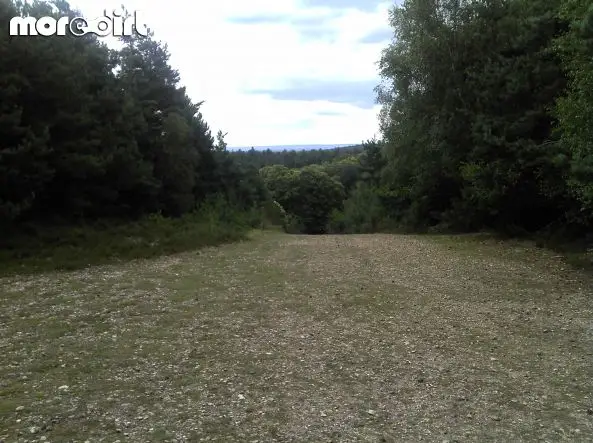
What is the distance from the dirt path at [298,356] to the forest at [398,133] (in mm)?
3294

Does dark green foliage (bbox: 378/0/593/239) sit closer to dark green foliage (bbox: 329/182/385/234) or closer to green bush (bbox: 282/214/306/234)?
dark green foliage (bbox: 329/182/385/234)

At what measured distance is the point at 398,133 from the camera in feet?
74.2

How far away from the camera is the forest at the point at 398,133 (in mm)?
13477

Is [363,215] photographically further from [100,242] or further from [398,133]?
[100,242]

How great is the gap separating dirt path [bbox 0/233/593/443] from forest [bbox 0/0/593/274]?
3294 mm

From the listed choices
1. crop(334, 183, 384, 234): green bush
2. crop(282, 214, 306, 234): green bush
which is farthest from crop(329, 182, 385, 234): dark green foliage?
crop(282, 214, 306, 234): green bush

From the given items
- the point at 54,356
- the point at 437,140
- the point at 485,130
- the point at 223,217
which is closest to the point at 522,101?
the point at 485,130

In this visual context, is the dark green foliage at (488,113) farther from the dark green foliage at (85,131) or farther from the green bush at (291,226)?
the green bush at (291,226)

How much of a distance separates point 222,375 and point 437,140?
1636 centimetres

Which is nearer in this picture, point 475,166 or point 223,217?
point 475,166

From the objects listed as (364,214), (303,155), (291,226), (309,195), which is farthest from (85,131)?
(303,155)

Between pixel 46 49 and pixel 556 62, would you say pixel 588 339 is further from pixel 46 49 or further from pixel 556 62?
pixel 46 49

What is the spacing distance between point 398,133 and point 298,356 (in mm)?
17192

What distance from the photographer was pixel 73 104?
15414 millimetres
